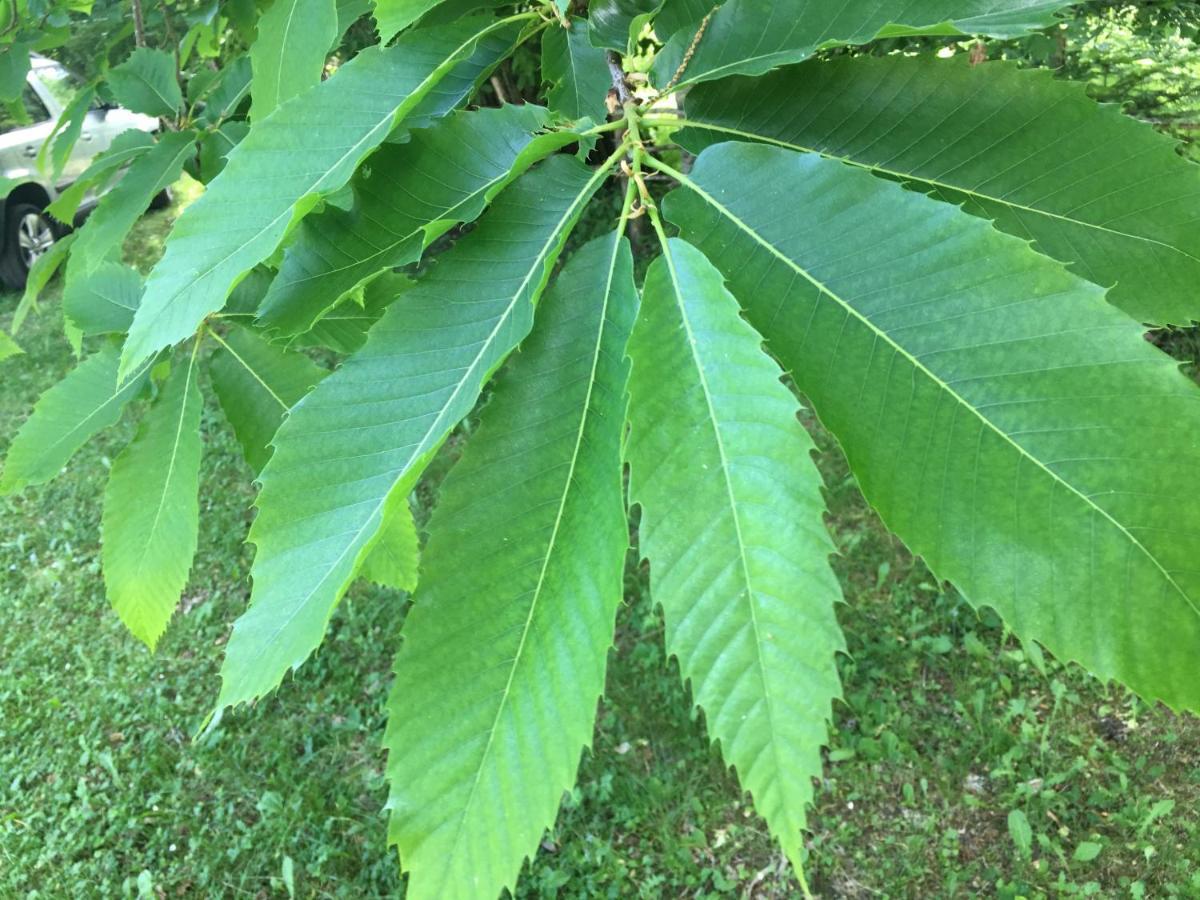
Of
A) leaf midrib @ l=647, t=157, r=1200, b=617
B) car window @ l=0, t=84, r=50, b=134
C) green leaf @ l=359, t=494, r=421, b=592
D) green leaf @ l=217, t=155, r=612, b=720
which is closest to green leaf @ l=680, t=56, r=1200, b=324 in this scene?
leaf midrib @ l=647, t=157, r=1200, b=617

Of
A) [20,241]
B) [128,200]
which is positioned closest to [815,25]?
[128,200]

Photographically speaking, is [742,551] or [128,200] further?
[128,200]

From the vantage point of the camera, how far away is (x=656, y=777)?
2904 millimetres

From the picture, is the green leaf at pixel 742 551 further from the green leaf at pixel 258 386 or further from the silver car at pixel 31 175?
the silver car at pixel 31 175

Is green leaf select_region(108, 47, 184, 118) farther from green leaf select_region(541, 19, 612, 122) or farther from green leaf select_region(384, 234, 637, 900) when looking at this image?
green leaf select_region(384, 234, 637, 900)

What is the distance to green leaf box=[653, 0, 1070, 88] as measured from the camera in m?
0.73

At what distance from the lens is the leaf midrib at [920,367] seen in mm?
558

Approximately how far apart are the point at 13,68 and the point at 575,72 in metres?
1.57

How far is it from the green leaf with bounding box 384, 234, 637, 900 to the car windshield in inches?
106

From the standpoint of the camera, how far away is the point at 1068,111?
0.75 metres

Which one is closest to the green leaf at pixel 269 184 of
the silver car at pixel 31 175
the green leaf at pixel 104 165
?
the green leaf at pixel 104 165

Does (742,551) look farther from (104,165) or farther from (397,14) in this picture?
(104,165)

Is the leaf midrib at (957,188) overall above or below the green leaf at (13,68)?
below

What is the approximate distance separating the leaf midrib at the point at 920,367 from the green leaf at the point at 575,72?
17cm
